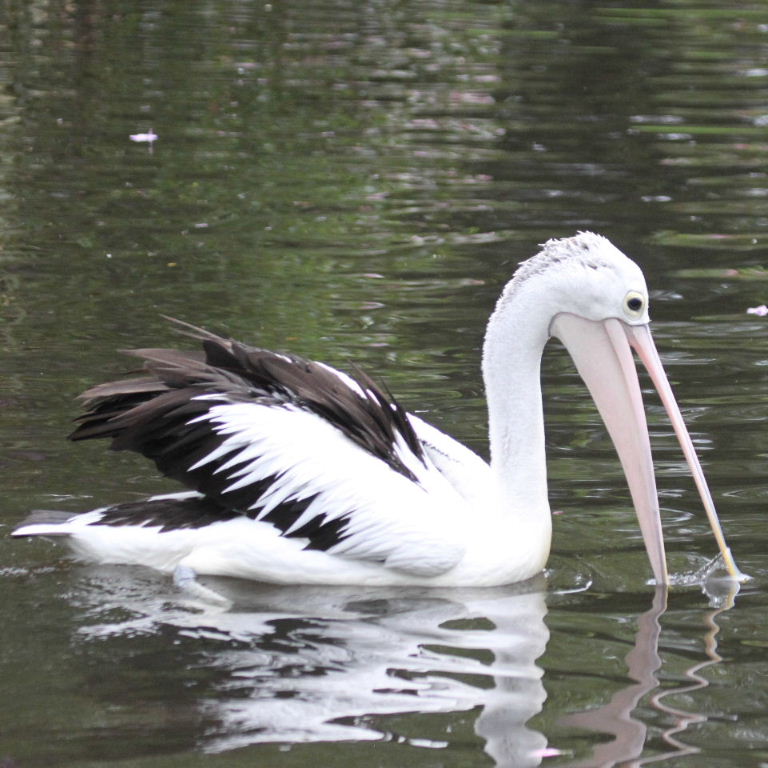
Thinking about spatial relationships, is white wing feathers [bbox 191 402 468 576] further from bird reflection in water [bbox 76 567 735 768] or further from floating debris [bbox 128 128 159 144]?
floating debris [bbox 128 128 159 144]

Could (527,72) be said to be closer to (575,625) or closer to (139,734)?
(575,625)

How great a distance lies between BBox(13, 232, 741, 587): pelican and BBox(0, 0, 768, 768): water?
12 centimetres

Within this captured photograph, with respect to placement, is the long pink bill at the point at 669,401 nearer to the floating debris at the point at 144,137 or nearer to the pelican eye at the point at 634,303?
the pelican eye at the point at 634,303

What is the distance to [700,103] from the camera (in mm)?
13578

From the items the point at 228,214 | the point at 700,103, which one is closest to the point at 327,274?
the point at 228,214

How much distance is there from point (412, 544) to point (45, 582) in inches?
43.5

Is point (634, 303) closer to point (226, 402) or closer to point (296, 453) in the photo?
point (296, 453)

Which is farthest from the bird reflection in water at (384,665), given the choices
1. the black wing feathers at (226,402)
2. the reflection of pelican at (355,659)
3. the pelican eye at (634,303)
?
the pelican eye at (634,303)

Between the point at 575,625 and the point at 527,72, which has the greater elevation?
the point at 527,72

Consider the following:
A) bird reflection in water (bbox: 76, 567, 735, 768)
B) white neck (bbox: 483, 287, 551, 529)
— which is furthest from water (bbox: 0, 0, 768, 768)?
white neck (bbox: 483, 287, 551, 529)

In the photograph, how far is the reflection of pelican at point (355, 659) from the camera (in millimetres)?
3990

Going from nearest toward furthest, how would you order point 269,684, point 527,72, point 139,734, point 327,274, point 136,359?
point 139,734
point 269,684
point 136,359
point 327,274
point 527,72

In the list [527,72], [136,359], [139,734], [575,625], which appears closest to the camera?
[139,734]

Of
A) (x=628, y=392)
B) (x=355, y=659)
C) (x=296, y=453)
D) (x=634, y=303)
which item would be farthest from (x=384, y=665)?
(x=634, y=303)
